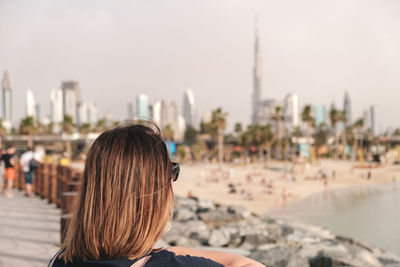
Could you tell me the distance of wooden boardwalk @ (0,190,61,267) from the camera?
514 cm

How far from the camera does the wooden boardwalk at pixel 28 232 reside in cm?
514

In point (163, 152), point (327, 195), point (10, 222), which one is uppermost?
point (163, 152)

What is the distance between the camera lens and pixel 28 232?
22.0 feet

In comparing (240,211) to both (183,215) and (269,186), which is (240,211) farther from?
(269,186)

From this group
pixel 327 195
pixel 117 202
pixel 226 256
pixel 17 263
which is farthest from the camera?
pixel 327 195

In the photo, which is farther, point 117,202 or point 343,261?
point 343,261

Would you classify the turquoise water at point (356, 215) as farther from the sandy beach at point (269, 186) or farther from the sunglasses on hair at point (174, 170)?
the sunglasses on hair at point (174, 170)

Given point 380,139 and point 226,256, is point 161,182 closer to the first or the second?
point 226,256

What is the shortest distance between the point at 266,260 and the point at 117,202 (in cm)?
514

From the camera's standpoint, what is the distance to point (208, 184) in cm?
3719

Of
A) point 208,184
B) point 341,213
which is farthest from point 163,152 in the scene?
point 208,184

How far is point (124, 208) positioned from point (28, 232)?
626 cm

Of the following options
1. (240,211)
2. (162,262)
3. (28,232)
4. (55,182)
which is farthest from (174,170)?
(240,211)

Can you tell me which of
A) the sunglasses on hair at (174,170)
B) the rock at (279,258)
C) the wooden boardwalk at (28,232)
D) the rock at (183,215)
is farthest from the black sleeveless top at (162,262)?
the rock at (183,215)
